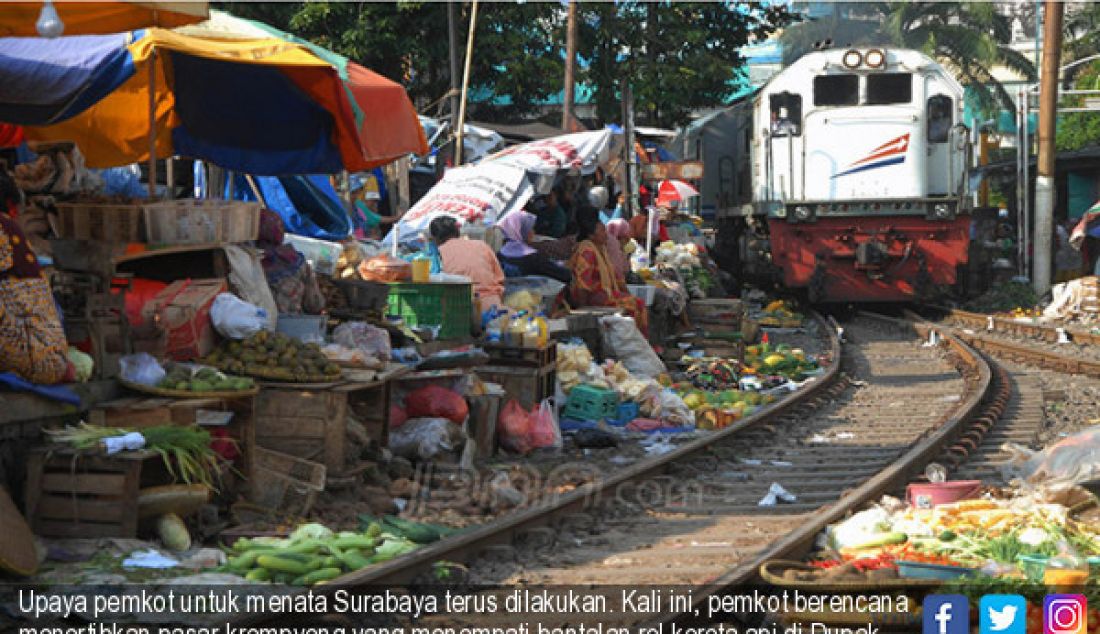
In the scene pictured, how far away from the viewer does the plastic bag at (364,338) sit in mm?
9227

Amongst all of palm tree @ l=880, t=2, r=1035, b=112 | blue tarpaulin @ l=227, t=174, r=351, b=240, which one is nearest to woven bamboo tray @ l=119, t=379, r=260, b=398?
blue tarpaulin @ l=227, t=174, r=351, b=240

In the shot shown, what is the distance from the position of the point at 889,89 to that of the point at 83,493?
54.3 feet

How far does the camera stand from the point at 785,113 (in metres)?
20.9

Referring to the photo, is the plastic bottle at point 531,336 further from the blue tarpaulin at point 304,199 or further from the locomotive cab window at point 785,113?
the locomotive cab window at point 785,113

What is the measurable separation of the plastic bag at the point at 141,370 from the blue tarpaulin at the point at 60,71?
1929 millimetres

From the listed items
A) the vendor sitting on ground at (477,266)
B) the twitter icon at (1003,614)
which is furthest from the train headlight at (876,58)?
the twitter icon at (1003,614)

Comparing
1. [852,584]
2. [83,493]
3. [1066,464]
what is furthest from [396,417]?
[852,584]

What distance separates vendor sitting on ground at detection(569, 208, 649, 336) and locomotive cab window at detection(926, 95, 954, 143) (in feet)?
26.3

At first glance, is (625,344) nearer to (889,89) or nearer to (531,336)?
(531,336)

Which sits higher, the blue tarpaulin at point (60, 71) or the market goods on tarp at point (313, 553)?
the blue tarpaulin at point (60, 71)

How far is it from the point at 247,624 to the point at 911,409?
27.9ft

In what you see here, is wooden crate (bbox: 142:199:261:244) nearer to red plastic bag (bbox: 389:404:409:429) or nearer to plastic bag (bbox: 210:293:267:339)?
plastic bag (bbox: 210:293:267:339)

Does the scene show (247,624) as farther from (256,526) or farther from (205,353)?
(205,353)

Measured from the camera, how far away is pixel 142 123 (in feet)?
33.0
